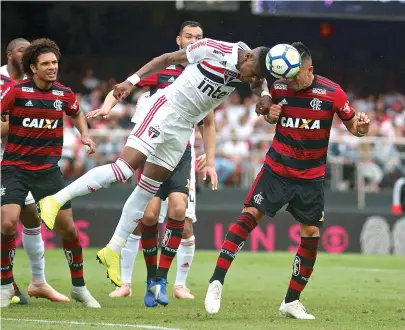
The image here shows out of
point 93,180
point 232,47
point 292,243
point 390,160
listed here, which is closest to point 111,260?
point 93,180

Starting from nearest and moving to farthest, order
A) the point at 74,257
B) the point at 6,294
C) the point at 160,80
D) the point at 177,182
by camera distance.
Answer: the point at 6,294 → the point at 74,257 → the point at 177,182 → the point at 160,80

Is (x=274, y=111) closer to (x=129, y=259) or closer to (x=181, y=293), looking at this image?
(x=181, y=293)

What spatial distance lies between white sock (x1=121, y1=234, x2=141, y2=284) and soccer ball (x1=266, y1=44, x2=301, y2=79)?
3646mm

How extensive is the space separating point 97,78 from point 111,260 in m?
18.5

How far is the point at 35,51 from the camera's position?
388 inches

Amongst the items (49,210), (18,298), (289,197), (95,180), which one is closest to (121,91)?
(95,180)

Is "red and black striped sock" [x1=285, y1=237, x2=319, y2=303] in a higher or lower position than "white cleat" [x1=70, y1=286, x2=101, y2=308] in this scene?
higher

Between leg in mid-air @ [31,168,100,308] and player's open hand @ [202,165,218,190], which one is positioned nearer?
leg in mid-air @ [31,168,100,308]

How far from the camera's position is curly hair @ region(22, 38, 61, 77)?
9852 mm

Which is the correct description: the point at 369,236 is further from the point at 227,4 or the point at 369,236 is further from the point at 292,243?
the point at 227,4

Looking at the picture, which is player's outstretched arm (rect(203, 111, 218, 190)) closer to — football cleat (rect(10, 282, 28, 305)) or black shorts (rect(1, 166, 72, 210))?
black shorts (rect(1, 166, 72, 210))

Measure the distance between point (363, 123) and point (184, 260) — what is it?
338 centimetres

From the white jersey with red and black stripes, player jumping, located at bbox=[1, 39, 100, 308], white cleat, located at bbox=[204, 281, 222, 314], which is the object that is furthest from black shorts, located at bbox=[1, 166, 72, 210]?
white cleat, located at bbox=[204, 281, 222, 314]

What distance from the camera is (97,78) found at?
2745 cm
